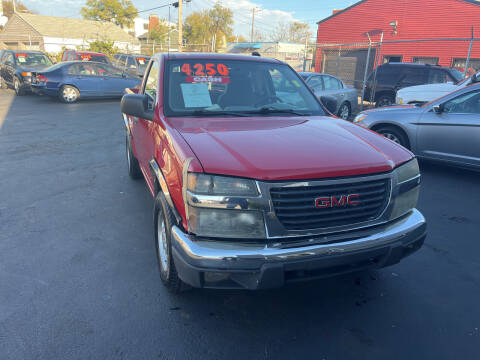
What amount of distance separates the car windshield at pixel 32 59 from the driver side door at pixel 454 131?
53.6ft

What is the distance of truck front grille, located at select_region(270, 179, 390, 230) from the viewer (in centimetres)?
225

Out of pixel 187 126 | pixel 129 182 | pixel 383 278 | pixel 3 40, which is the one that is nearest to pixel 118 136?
pixel 129 182

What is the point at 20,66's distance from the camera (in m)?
15.8

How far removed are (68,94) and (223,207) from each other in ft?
45.2

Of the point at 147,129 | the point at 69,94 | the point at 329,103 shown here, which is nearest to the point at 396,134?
the point at 329,103

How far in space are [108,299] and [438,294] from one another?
2.61 m

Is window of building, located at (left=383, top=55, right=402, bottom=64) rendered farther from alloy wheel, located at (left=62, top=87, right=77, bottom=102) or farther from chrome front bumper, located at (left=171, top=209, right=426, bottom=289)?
chrome front bumper, located at (left=171, top=209, right=426, bottom=289)

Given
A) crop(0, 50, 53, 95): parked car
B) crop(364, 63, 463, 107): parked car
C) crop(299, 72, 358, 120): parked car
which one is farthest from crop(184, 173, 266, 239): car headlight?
crop(0, 50, 53, 95): parked car

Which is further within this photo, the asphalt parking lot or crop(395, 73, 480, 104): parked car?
crop(395, 73, 480, 104): parked car

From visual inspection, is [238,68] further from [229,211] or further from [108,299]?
[108,299]

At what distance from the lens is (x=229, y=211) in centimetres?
223

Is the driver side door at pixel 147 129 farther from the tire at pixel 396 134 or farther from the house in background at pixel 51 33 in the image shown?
the house in background at pixel 51 33

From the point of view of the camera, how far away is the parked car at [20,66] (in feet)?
49.2

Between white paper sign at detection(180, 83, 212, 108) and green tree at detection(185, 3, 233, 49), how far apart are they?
185 ft
